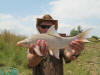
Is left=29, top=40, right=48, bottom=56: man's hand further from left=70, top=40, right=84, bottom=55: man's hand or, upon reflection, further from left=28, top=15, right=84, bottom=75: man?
left=70, top=40, right=84, bottom=55: man's hand

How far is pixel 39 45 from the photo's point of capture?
87.0 inches

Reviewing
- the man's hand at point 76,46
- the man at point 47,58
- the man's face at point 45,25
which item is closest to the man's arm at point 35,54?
the man at point 47,58

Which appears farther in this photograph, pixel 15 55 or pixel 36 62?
pixel 15 55

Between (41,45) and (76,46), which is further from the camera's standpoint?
(76,46)

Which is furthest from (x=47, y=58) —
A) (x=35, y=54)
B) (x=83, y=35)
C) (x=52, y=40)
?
(x=83, y=35)

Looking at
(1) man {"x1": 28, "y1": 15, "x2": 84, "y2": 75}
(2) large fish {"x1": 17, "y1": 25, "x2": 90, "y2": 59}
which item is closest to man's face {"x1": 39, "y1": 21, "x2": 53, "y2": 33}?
Answer: (1) man {"x1": 28, "y1": 15, "x2": 84, "y2": 75}

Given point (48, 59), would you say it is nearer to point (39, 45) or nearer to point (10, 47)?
point (39, 45)

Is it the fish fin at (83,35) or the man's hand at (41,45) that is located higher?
the fish fin at (83,35)

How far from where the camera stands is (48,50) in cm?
231

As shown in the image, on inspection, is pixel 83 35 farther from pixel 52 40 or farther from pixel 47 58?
pixel 47 58

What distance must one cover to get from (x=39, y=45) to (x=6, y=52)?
4497mm

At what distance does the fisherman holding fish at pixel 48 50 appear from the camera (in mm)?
2234

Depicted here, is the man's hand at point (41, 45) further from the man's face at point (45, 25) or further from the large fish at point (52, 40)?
the man's face at point (45, 25)

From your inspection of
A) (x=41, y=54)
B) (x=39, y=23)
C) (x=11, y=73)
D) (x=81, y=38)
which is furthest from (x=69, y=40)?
(x=11, y=73)
